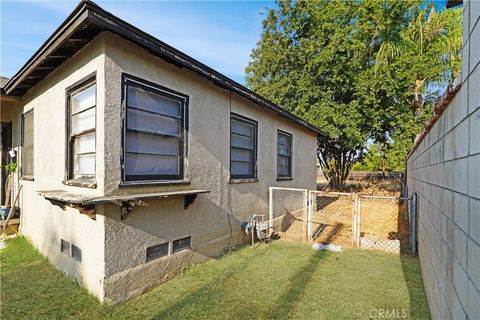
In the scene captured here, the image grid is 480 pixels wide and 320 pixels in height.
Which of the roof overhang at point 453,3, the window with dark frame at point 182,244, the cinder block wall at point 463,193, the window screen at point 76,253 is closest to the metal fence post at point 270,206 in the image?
the window with dark frame at point 182,244

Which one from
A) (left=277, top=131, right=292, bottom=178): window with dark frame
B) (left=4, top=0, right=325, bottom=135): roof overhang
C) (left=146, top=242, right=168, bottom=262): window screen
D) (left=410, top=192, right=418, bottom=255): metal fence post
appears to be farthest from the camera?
(left=277, top=131, right=292, bottom=178): window with dark frame

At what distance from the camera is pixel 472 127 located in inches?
58.9

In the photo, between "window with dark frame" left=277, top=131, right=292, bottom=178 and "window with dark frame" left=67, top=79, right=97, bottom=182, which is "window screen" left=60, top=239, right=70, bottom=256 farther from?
"window with dark frame" left=277, top=131, right=292, bottom=178

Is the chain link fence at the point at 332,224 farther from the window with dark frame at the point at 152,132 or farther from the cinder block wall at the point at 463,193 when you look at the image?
the window with dark frame at the point at 152,132

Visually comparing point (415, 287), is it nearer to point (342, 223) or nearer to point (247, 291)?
point (247, 291)

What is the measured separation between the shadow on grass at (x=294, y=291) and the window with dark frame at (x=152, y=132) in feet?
7.99

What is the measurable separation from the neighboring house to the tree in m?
8.53

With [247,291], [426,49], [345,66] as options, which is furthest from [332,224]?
[426,49]

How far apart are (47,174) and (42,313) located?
267 cm

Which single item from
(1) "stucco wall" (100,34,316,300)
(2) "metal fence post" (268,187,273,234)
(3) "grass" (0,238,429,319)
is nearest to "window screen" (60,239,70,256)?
(3) "grass" (0,238,429,319)

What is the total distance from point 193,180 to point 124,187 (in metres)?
1.34

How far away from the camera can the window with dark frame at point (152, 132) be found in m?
3.75

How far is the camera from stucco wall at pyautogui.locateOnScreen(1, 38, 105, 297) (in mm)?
3422

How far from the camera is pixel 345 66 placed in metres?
13.4
